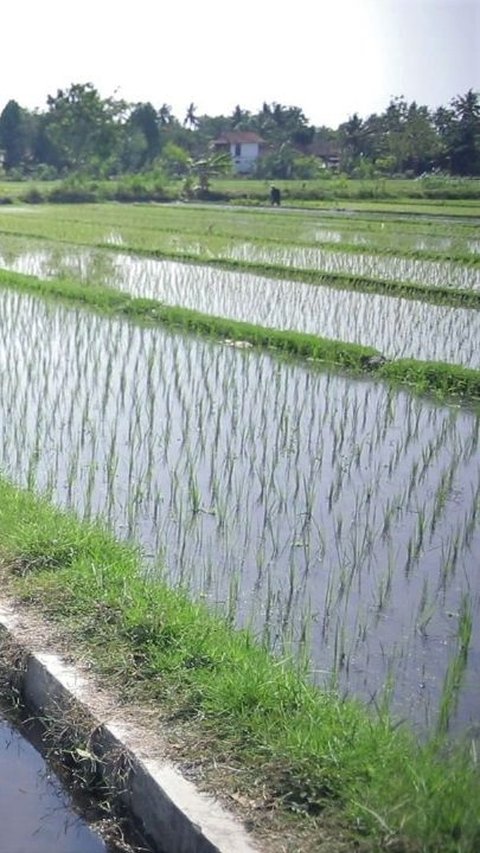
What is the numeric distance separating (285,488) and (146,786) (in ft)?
8.13

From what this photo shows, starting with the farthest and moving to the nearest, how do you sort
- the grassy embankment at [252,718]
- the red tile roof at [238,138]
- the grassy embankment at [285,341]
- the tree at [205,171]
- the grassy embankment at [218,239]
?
the red tile roof at [238,138]
the tree at [205,171]
the grassy embankment at [218,239]
the grassy embankment at [285,341]
the grassy embankment at [252,718]

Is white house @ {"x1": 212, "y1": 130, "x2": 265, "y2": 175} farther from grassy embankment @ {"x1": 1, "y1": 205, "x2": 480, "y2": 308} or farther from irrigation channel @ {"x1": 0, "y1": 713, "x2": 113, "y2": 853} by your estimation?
irrigation channel @ {"x1": 0, "y1": 713, "x2": 113, "y2": 853}

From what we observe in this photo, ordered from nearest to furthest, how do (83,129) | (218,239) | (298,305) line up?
1. (298,305)
2. (218,239)
3. (83,129)

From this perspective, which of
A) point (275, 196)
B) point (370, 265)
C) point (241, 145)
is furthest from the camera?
point (241, 145)

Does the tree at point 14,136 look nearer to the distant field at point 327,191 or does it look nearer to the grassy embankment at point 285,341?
the distant field at point 327,191

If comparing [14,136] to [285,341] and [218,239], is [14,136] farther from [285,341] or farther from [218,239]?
[285,341]

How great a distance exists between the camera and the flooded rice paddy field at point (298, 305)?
813 cm

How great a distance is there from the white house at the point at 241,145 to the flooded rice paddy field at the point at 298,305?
97.0ft

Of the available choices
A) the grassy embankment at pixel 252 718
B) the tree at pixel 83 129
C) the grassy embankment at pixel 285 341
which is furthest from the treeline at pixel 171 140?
the grassy embankment at pixel 252 718

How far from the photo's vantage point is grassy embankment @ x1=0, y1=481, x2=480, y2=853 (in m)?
2.13

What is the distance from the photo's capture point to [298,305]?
9.74m

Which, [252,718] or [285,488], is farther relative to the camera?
[285,488]

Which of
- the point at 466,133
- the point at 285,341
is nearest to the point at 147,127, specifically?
the point at 466,133

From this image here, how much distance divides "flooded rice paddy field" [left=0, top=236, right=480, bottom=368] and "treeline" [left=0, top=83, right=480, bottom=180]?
4.93m
